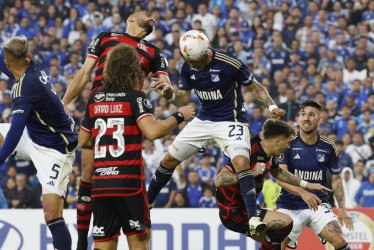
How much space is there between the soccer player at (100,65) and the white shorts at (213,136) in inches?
38.7

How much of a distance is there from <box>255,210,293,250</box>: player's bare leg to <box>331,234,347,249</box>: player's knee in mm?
971

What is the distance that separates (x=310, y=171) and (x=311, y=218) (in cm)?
67

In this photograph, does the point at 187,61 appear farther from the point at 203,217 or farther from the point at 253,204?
the point at 203,217

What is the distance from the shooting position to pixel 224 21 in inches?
751

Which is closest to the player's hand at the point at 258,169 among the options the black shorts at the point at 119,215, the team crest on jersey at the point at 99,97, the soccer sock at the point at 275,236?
the soccer sock at the point at 275,236

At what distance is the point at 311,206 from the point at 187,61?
245 cm

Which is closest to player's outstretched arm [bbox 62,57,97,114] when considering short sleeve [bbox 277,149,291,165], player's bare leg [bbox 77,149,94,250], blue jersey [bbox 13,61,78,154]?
blue jersey [bbox 13,61,78,154]

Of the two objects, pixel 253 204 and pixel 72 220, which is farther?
pixel 72 220

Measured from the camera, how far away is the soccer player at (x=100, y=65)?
8.17 meters

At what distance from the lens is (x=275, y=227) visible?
338 inches

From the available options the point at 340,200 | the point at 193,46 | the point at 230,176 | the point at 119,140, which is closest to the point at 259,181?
the point at 230,176

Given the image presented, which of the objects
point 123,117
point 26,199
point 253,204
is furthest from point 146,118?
point 26,199

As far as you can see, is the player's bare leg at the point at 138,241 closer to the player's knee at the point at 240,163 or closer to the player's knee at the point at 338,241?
the player's knee at the point at 240,163

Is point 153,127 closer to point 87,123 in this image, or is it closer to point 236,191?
point 87,123
